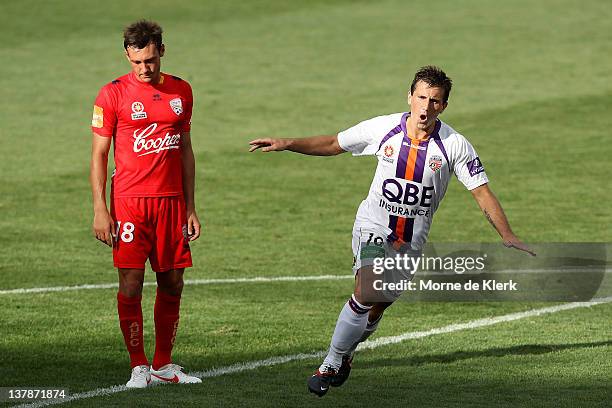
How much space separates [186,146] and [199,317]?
8.82 feet

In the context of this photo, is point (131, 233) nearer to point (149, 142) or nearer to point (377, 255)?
point (149, 142)

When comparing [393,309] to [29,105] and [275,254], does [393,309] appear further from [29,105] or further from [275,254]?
[29,105]

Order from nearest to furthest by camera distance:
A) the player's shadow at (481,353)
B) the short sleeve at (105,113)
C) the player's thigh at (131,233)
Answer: the short sleeve at (105,113), the player's thigh at (131,233), the player's shadow at (481,353)

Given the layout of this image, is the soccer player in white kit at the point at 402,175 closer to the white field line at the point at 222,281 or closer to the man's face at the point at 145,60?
the man's face at the point at 145,60

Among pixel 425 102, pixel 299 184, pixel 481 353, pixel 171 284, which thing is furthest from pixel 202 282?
pixel 299 184

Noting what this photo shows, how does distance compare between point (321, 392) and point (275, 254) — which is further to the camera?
point (275, 254)

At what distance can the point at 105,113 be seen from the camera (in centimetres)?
855

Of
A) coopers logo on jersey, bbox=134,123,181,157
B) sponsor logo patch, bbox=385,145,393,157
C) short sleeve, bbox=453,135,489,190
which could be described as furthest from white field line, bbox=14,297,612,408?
short sleeve, bbox=453,135,489,190

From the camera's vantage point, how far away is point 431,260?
13.2 meters

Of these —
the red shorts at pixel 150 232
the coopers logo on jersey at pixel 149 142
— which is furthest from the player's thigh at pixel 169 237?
the coopers logo on jersey at pixel 149 142

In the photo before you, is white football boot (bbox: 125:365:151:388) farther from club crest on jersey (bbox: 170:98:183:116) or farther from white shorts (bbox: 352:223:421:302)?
club crest on jersey (bbox: 170:98:183:116)

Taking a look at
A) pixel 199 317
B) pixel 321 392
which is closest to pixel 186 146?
pixel 321 392

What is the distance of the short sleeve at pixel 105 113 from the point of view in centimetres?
855

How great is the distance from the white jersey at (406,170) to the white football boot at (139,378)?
70.8 inches
